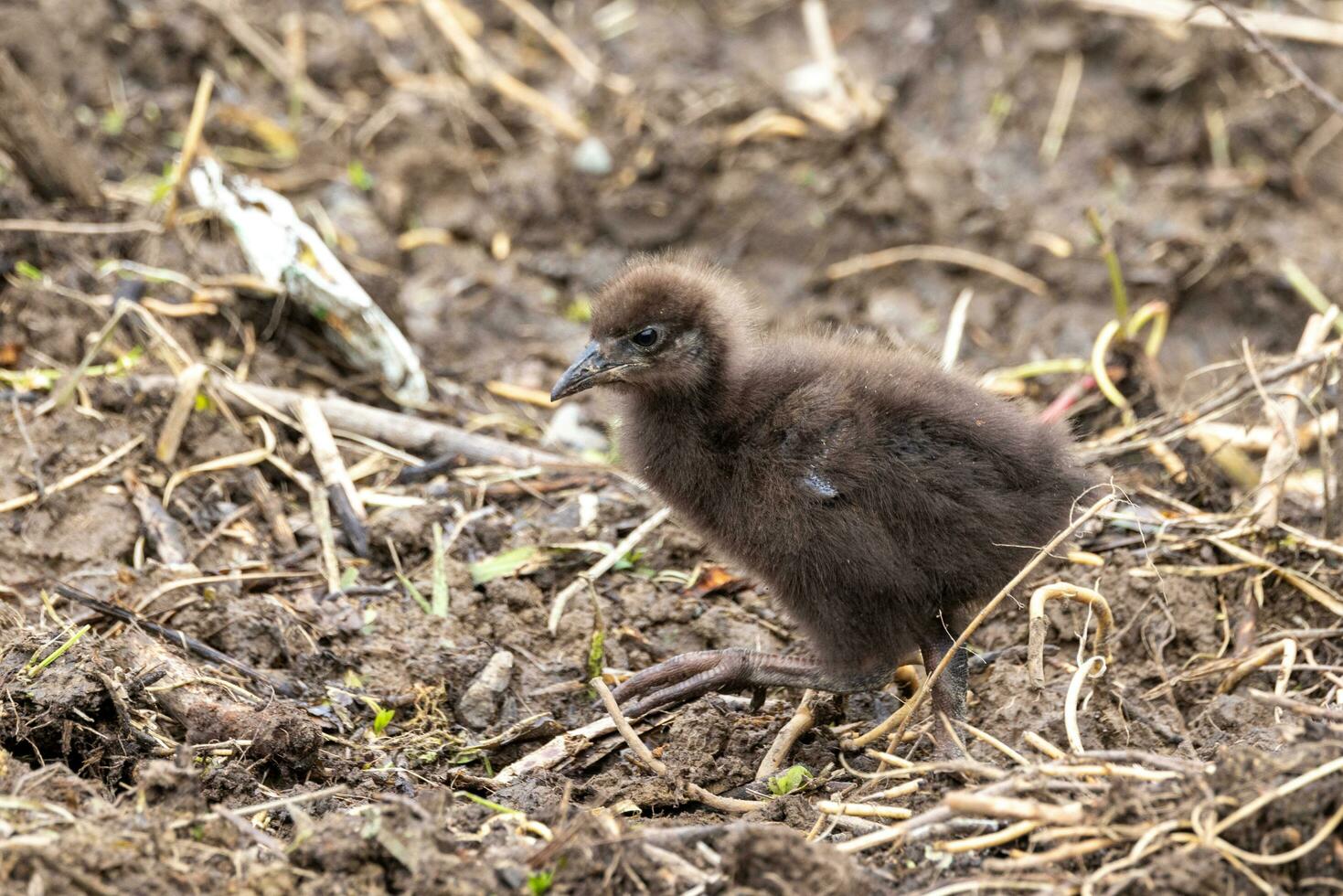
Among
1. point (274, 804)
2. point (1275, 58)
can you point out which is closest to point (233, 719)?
point (274, 804)

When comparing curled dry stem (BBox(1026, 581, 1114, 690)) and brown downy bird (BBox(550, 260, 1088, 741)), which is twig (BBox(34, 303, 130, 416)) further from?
curled dry stem (BBox(1026, 581, 1114, 690))

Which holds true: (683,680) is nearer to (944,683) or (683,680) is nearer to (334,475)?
(944,683)

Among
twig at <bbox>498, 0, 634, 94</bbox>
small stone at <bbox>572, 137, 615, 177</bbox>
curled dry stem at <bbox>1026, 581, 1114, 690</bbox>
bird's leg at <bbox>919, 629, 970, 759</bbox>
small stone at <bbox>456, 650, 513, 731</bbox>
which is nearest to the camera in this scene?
curled dry stem at <bbox>1026, 581, 1114, 690</bbox>

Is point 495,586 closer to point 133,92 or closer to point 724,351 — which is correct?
point 724,351

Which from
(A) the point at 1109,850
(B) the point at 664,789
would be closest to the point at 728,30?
(B) the point at 664,789

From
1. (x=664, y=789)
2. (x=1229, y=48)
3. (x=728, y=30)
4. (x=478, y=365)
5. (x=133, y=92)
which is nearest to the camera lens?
(x=664, y=789)

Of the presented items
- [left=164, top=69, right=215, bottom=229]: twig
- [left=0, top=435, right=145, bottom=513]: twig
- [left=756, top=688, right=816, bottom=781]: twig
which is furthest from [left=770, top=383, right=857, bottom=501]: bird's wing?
[left=164, top=69, right=215, bottom=229]: twig

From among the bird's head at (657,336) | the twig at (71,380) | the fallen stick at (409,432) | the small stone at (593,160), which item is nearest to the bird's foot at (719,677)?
the bird's head at (657,336)
